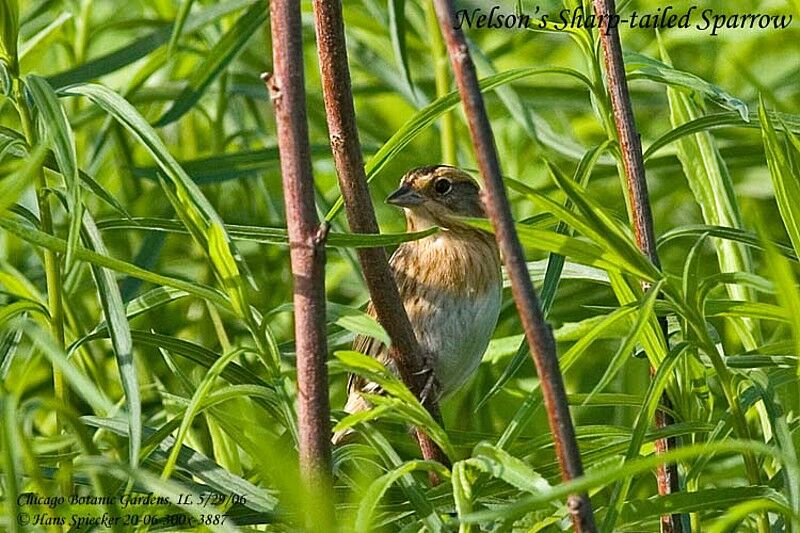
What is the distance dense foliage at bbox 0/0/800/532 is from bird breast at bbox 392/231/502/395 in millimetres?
80

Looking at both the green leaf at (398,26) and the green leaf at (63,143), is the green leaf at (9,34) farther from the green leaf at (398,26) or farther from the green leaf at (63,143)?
the green leaf at (398,26)

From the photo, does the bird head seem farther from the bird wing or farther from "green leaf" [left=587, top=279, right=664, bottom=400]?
"green leaf" [left=587, top=279, right=664, bottom=400]

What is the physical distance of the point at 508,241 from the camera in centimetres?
116

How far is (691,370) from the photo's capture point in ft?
5.50

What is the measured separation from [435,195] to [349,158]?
132cm

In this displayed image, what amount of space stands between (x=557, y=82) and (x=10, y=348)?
263cm

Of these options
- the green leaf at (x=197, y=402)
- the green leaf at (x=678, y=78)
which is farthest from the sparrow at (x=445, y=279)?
the green leaf at (x=197, y=402)

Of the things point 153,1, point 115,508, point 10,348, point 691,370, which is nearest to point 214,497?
point 115,508

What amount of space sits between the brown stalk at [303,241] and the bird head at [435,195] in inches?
57.1

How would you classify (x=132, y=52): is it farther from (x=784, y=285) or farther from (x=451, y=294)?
(x=784, y=285)

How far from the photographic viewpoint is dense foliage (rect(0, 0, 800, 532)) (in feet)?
4.49

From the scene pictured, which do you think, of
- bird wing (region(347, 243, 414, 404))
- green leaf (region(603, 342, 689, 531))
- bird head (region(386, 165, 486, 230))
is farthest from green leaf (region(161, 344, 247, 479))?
bird head (region(386, 165, 486, 230))

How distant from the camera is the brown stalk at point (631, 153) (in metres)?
1.64

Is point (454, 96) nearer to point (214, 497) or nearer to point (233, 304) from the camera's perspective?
point (233, 304)
